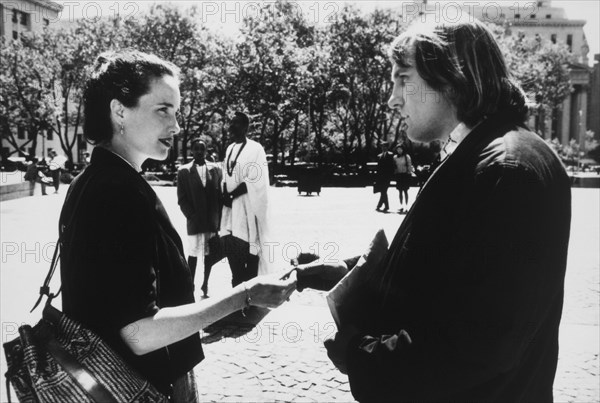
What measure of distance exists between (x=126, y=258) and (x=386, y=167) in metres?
14.5

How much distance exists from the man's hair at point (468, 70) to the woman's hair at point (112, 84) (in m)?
0.88

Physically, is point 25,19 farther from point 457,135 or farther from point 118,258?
point 457,135

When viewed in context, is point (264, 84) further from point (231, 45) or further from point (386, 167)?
point (386, 167)

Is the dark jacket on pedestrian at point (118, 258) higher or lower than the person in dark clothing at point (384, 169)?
higher

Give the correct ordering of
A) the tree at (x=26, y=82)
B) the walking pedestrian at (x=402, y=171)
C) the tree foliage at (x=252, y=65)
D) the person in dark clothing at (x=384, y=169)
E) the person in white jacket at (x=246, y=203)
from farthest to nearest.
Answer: the tree at (x=26, y=82), the tree foliage at (x=252, y=65), the walking pedestrian at (x=402, y=171), the person in dark clothing at (x=384, y=169), the person in white jacket at (x=246, y=203)

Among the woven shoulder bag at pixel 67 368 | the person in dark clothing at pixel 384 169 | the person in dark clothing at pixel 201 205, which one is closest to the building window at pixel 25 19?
the person in dark clothing at pixel 384 169

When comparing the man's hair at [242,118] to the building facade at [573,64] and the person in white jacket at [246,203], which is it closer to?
the person in white jacket at [246,203]

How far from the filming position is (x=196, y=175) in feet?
22.2

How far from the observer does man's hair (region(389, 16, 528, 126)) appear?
1569 millimetres

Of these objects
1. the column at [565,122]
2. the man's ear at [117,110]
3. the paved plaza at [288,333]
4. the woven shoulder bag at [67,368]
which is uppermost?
the column at [565,122]

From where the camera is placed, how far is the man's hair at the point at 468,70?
1.57m

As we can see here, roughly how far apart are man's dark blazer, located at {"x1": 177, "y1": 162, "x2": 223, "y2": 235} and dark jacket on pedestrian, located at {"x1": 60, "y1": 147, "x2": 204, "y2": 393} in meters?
4.93

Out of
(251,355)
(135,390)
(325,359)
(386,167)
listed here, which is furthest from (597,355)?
(386,167)

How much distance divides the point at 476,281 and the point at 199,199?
5623 millimetres
